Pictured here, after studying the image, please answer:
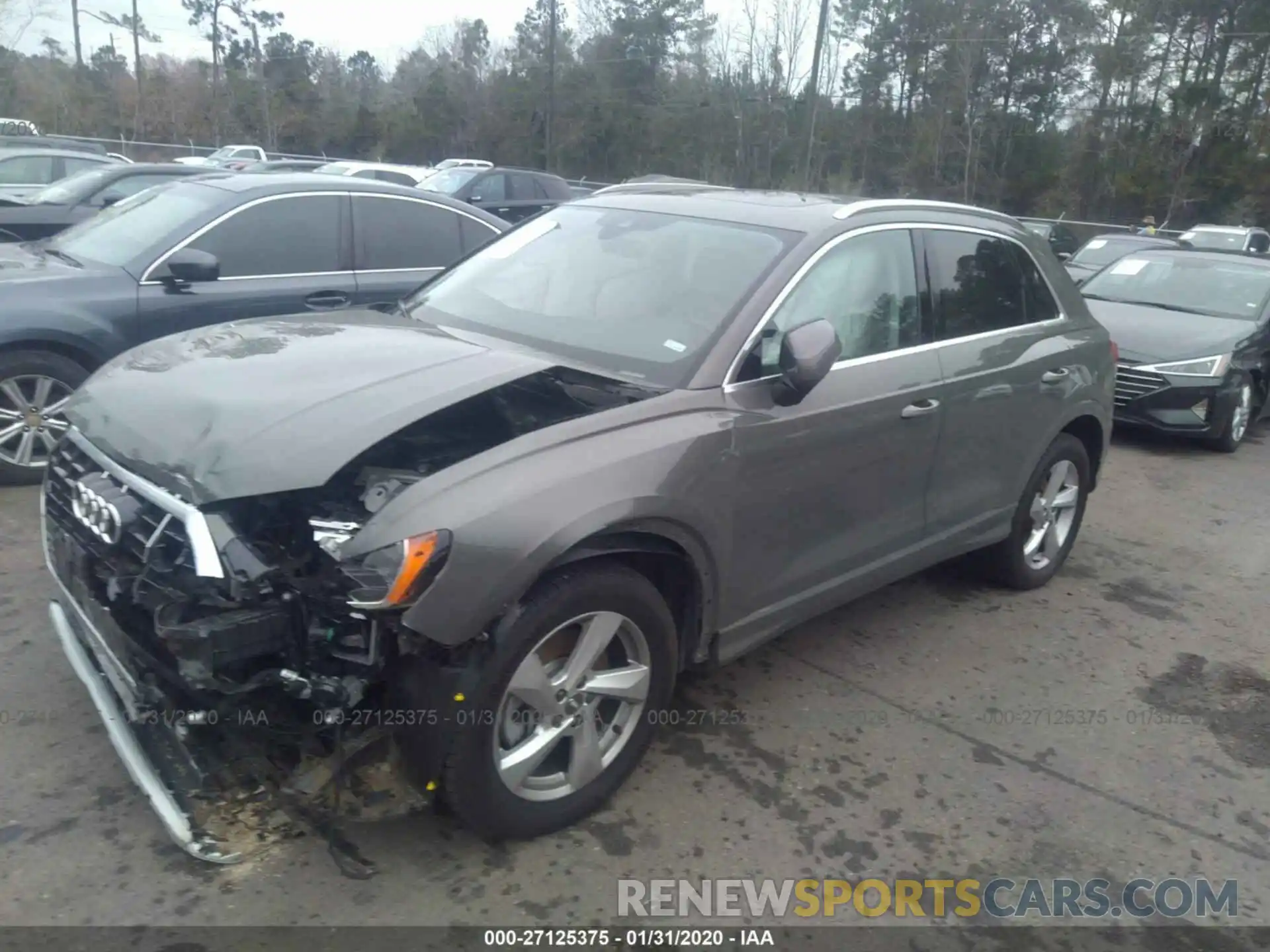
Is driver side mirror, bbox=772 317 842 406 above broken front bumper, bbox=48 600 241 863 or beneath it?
above

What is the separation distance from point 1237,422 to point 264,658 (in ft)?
28.4

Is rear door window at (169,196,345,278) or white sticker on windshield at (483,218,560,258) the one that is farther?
rear door window at (169,196,345,278)

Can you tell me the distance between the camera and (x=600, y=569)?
3029 millimetres

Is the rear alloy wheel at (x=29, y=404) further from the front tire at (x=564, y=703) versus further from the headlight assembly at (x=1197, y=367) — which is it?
the headlight assembly at (x=1197, y=367)

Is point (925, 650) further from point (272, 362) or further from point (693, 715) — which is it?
point (272, 362)

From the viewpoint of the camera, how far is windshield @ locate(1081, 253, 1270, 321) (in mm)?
9430

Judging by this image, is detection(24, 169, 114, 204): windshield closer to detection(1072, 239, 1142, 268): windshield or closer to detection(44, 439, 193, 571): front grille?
detection(44, 439, 193, 571): front grille

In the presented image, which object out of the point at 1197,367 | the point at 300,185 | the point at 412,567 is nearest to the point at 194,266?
the point at 300,185

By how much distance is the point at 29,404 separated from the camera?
545 centimetres

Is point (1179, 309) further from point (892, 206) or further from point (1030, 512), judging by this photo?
point (892, 206)

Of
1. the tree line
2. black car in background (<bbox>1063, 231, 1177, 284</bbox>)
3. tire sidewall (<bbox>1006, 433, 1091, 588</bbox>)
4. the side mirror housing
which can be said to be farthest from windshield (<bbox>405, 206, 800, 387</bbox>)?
the tree line

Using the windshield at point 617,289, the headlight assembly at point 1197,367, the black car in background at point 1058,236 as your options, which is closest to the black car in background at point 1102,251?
the black car in background at point 1058,236

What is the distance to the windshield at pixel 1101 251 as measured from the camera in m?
16.5

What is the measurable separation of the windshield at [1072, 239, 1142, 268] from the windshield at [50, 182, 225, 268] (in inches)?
546
